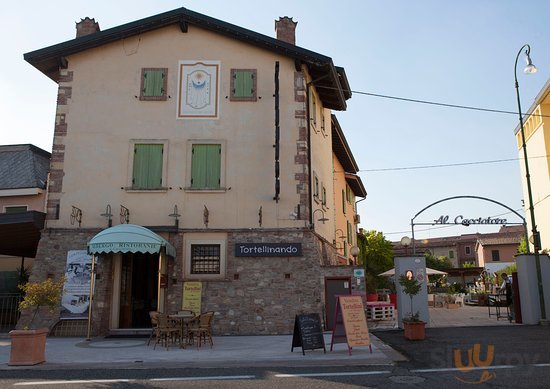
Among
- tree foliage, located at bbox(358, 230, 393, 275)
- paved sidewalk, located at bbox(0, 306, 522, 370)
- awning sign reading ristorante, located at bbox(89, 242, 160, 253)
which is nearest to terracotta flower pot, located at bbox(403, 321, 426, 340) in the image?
paved sidewalk, located at bbox(0, 306, 522, 370)

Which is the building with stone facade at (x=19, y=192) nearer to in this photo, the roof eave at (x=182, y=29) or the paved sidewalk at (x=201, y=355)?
the roof eave at (x=182, y=29)

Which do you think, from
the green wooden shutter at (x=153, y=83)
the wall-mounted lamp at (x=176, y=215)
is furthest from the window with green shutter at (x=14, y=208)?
the wall-mounted lamp at (x=176, y=215)

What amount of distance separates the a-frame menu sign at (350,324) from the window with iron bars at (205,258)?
5.37 metres

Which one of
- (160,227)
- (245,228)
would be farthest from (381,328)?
(160,227)

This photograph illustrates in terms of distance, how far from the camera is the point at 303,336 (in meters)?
10.6

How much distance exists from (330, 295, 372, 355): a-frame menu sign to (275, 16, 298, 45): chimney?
1049cm

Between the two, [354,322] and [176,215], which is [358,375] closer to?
[354,322]

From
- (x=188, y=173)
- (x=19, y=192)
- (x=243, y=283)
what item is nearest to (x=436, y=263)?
(x=19, y=192)

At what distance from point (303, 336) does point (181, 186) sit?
22.8ft

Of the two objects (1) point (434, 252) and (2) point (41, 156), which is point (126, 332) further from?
(1) point (434, 252)

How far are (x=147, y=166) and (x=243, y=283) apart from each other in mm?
4830

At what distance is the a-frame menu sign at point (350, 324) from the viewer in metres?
10.4

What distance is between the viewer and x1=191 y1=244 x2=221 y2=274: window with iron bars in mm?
15125

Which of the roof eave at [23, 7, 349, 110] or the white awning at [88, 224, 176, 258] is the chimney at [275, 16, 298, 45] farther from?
the white awning at [88, 224, 176, 258]
